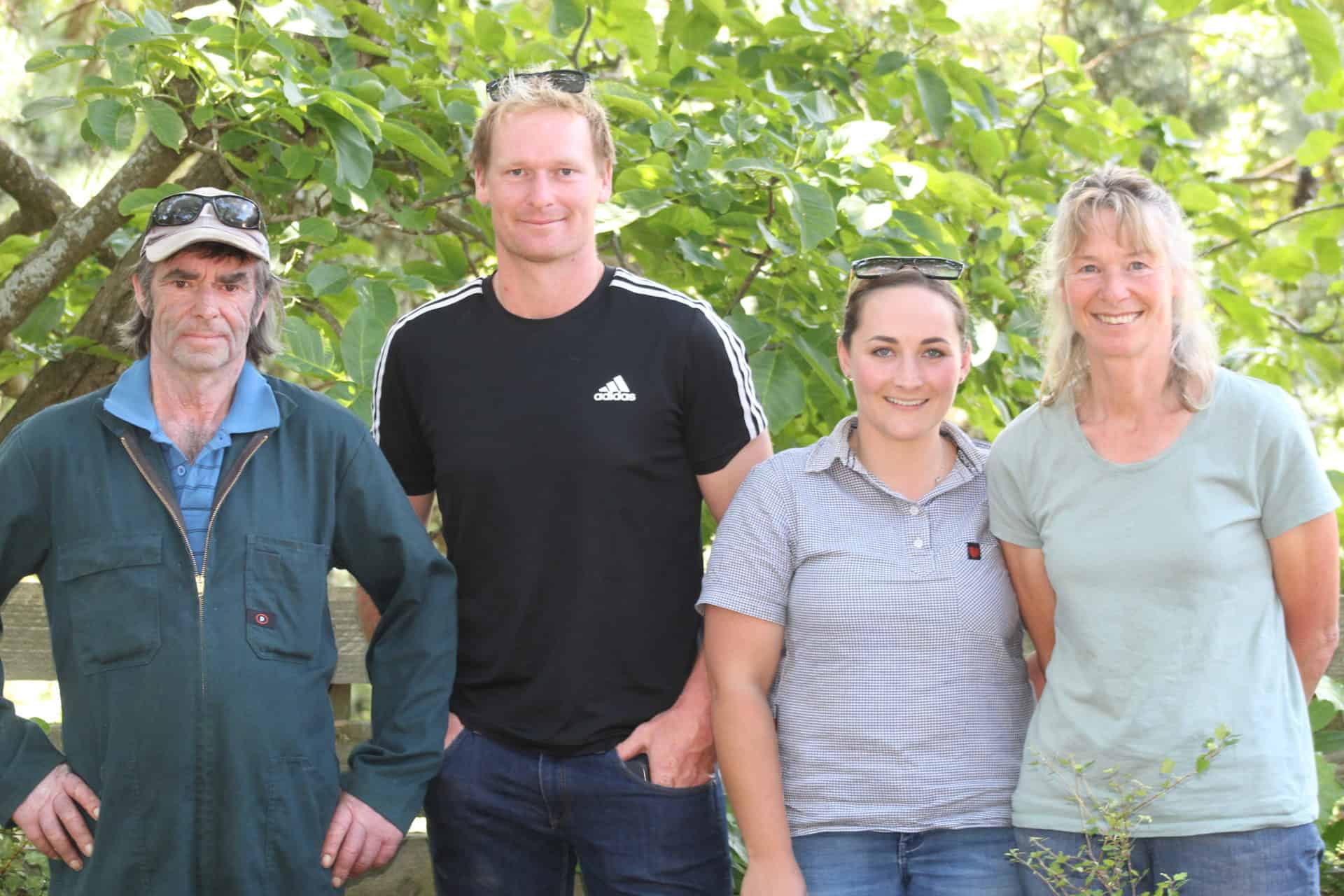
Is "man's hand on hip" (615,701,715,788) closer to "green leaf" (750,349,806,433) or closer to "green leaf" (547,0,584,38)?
"green leaf" (750,349,806,433)

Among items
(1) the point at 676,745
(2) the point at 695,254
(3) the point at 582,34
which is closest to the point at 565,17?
(3) the point at 582,34

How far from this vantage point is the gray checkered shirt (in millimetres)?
2227

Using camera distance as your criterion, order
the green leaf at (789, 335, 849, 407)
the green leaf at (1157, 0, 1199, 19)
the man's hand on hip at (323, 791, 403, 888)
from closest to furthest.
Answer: the man's hand on hip at (323, 791, 403, 888) → the green leaf at (789, 335, 849, 407) → the green leaf at (1157, 0, 1199, 19)

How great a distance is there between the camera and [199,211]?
2373 mm

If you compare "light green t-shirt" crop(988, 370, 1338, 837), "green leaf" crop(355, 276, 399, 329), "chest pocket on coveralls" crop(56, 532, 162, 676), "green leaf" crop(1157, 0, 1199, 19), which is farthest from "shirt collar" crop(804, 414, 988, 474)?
"green leaf" crop(1157, 0, 1199, 19)

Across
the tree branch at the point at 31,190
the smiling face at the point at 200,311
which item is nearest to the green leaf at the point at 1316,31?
the smiling face at the point at 200,311

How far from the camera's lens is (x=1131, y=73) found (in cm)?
942

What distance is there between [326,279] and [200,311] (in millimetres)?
564

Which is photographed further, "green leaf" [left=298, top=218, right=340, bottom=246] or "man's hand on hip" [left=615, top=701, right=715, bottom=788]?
"green leaf" [left=298, top=218, right=340, bottom=246]

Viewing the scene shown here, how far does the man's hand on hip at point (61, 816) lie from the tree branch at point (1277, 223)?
304 cm

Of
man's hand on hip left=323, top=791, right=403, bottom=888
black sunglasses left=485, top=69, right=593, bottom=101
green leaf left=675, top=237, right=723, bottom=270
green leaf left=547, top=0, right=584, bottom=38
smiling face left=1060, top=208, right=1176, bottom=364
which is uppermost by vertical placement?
green leaf left=547, top=0, right=584, bottom=38

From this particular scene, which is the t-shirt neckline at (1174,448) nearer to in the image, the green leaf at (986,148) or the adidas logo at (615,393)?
the adidas logo at (615,393)

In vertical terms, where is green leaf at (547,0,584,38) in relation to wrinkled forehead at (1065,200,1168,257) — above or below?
above

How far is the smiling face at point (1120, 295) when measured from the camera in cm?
222
